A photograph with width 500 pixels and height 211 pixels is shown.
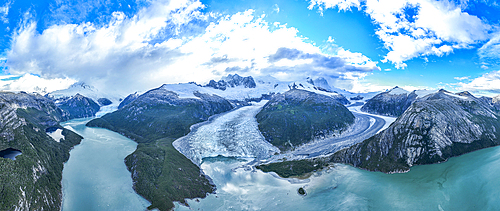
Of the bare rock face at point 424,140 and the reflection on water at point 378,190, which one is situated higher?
the bare rock face at point 424,140

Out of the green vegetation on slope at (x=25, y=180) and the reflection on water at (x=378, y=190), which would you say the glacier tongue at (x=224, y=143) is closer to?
the reflection on water at (x=378, y=190)

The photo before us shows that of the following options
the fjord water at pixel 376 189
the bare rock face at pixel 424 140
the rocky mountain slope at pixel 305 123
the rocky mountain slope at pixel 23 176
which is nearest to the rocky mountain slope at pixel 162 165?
the fjord water at pixel 376 189

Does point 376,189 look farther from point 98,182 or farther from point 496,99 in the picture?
point 496,99

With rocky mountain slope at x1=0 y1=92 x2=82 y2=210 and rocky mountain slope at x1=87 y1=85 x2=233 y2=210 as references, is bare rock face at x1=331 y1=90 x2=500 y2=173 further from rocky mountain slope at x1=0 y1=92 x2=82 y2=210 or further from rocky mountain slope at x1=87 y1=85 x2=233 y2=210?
rocky mountain slope at x1=0 y1=92 x2=82 y2=210

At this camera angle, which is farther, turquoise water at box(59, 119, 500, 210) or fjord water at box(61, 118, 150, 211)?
fjord water at box(61, 118, 150, 211)

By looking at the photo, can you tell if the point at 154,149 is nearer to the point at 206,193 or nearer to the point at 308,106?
the point at 206,193

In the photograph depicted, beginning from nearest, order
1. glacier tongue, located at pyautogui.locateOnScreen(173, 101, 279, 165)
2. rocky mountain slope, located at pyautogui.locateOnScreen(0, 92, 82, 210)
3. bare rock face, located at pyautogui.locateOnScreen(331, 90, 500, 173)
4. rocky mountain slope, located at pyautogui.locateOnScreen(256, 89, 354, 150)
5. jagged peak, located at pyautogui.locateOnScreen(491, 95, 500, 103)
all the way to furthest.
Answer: rocky mountain slope, located at pyautogui.locateOnScreen(0, 92, 82, 210) → bare rock face, located at pyautogui.locateOnScreen(331, 90, 500, 173) → glacier tongue, located at pyautogui.locateOnScreen(173, 101, 279, 165) → rocky mountain slope, located at pyautogui.locateOnScreen(256, 89, 354, 150) → jagged peak, located at pyautogui.locateOnScreen(491, 95, 500, 103)

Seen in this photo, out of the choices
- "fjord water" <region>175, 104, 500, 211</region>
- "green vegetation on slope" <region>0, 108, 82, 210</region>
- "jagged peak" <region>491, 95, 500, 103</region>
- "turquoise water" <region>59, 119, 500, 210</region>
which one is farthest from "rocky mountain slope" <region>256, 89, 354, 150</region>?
"jagged peak" <region>491, 95, 500, 103</region>

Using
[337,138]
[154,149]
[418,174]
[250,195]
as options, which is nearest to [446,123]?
[418,174]
